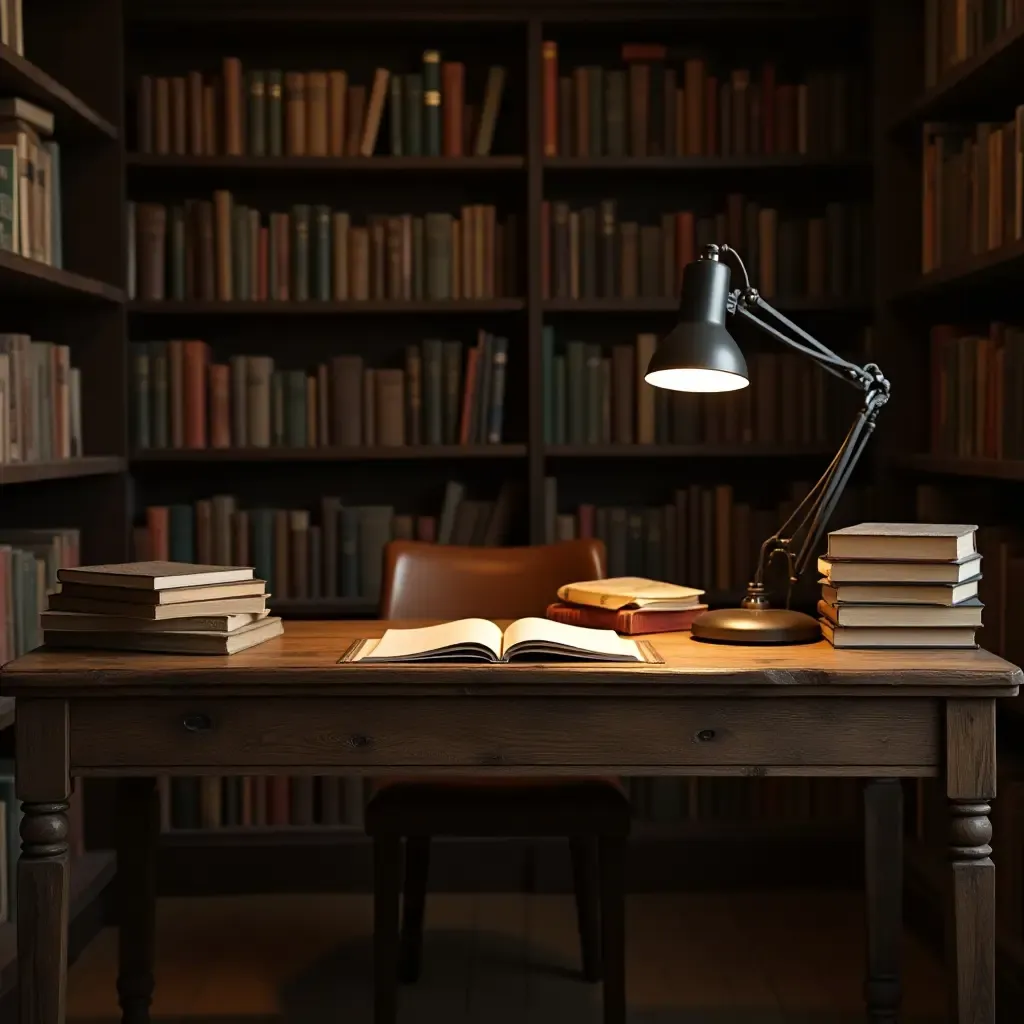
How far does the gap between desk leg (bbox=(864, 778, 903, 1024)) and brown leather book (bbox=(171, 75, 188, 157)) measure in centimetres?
226

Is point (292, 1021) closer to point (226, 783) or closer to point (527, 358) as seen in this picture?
point (226, 783)

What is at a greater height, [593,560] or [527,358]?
[527,358]

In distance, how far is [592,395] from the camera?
11.7 feet

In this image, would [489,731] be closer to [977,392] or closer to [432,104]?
[977,392]

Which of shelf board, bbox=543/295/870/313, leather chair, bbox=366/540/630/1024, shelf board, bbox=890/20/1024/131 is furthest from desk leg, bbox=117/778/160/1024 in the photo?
shelf board, bbox=890/20/1024/131

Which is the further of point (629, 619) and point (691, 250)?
point (691, 250)

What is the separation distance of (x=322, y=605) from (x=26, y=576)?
86 centimetres

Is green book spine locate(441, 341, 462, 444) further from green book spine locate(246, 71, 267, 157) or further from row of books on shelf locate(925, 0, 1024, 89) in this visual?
row of books on shelf locate(925, 0, 1024, 89)

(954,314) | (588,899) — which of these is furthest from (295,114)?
(588,899)

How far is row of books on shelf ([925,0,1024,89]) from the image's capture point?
2746mm

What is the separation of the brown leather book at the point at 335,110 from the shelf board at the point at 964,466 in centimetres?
156

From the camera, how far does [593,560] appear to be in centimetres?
285

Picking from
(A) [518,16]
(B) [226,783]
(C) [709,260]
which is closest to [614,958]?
(C) [709,260]

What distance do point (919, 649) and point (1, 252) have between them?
5.62 feet
